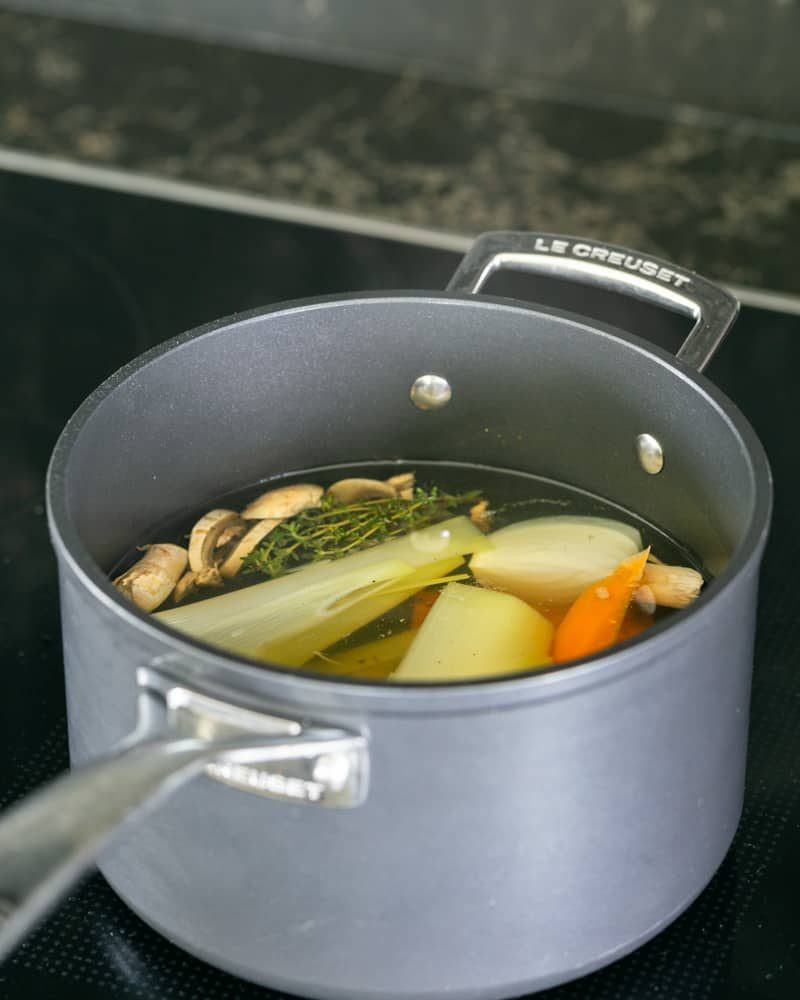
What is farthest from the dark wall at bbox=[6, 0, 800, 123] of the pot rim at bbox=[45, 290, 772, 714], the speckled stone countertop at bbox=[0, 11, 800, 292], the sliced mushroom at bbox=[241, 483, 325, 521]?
the pot rim at bbox=[45, 290, 772, 714]

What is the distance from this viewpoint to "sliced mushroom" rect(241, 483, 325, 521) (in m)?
0.88

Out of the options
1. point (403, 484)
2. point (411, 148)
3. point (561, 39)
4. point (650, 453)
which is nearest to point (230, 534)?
point (403, 484)

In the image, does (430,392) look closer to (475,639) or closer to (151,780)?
(475,639)

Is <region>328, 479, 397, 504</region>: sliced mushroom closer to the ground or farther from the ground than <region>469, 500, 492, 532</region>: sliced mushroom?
closer to the ground

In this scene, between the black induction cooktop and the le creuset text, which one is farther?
the le creuset text

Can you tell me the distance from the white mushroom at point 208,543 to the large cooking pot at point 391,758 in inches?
1.1

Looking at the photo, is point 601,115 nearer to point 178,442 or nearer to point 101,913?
point 178,442

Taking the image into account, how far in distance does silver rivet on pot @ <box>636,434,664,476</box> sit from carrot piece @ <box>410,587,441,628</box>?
137 millimetres

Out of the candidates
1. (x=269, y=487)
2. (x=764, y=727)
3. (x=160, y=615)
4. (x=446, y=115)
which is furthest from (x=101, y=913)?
(x=446, y=115)

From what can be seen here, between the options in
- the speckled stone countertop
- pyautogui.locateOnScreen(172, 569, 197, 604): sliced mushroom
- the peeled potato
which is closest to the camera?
the peeled potato

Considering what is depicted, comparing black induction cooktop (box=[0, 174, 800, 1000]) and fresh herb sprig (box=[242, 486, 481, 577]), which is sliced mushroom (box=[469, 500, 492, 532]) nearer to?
fresh herb sprig (box=[242, 486, 481, 577])

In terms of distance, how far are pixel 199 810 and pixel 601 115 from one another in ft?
4.36

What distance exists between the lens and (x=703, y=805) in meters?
0.66

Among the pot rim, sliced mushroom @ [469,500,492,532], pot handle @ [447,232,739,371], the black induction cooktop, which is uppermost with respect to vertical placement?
pot handle @ [447,232,739,371]
